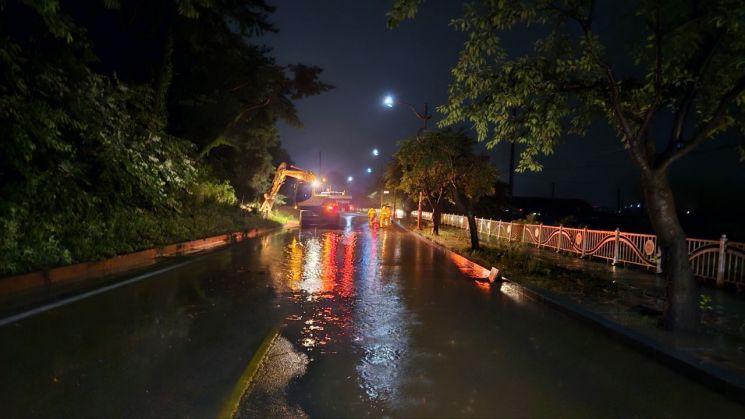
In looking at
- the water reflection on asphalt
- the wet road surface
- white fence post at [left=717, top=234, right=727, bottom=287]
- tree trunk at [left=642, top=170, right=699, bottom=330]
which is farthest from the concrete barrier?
white fence post at [left=717, top=234, right=727, bottom=287]

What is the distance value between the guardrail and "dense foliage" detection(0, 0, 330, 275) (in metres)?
12.2

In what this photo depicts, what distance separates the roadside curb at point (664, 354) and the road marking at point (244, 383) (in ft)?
15.5

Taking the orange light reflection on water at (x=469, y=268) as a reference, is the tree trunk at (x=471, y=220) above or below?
above

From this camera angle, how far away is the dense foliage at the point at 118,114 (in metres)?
10.6

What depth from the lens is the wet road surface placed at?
4562 millimetres

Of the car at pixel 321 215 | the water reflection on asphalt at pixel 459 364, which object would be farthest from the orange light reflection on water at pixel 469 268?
the car at pixel 321 215

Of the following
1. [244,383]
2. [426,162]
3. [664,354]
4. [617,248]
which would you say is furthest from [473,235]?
[244,383]

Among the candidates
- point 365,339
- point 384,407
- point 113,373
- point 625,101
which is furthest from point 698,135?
point 113,373

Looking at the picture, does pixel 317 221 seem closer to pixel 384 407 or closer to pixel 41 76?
pixel 41 76

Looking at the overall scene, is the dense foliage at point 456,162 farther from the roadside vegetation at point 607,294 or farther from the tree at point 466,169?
the roadside vegetation at point 607,294

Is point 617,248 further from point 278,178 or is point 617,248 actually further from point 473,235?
point 278,178

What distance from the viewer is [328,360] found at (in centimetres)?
581

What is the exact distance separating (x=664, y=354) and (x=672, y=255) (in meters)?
1.88

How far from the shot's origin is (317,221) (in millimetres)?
42094
